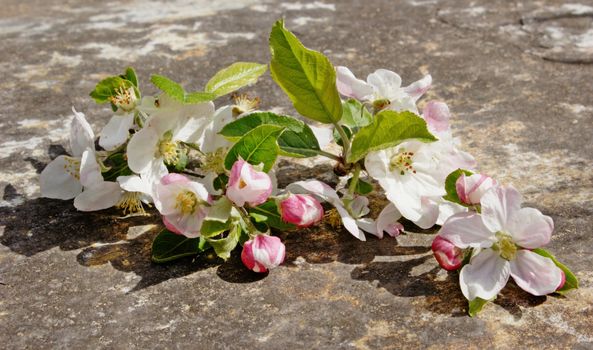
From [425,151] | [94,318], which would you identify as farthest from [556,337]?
[94,318]

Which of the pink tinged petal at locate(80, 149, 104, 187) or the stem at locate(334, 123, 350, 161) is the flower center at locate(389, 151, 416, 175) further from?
the pink tinged petal at locate(80, 149, 104, 187)

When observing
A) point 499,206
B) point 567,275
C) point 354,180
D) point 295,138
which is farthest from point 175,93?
point 567,275

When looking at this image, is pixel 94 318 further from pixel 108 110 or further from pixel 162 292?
pixel 108 110

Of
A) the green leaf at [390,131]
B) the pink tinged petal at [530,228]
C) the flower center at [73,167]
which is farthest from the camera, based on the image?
the flower center at [73,167]

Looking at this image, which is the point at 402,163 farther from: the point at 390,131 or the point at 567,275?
the point at 567,275

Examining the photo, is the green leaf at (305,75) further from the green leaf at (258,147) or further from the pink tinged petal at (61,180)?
the pink tinged petal at (61,180)

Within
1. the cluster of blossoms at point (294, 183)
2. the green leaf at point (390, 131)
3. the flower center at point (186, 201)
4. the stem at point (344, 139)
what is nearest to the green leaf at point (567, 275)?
the cluster of blossoms at point (294, 183)
